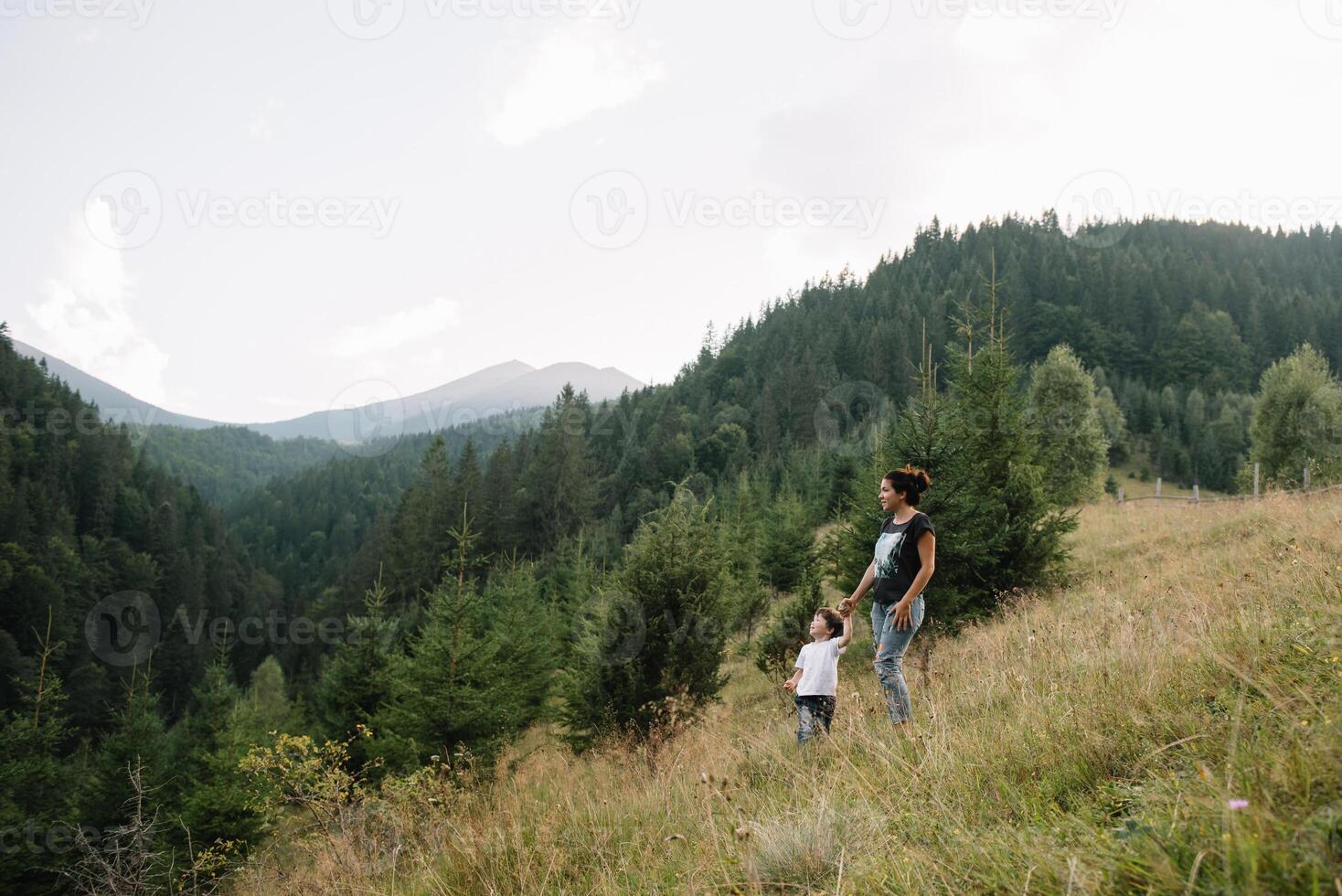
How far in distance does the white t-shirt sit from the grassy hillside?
0.23m

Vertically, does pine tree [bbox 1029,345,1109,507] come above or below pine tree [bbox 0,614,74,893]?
above

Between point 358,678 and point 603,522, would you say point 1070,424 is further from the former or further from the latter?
point 603,522

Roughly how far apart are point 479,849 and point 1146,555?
544 inches

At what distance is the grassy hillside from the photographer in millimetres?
1697

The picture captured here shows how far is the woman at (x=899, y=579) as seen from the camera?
4.91 meters

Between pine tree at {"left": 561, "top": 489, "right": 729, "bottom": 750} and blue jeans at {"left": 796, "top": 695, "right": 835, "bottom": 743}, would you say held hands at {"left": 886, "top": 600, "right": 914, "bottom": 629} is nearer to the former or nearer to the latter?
blue jeans at {"left": 796, "top": 695, "right": 835, "bottom": 743}

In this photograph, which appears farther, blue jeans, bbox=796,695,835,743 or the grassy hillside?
blue jeans, bbox=796,695,835,743

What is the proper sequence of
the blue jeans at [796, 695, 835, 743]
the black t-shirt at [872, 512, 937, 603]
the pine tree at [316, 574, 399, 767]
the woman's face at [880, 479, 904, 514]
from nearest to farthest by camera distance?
the black t-shirt at [872, 512, 937, 603]
the woman's face at [880, 479, 904, 514]
the blue jeans at [796, 695, 835, 743]
the pine tree at [316, 574, 399, 767]

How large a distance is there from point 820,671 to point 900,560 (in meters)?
1.58

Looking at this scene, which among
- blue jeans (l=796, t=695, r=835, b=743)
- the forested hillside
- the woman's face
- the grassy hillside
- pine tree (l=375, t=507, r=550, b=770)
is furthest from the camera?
pine tree (l=375, t=507, r=550, b=770)

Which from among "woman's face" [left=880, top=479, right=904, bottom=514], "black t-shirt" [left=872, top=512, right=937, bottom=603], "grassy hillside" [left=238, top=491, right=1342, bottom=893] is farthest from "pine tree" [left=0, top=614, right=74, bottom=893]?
"woman's face" [left=880, top=479, right=904, bottom=514]

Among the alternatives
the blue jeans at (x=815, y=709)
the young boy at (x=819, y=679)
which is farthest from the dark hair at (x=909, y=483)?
the blue jeans at (x=815, y=709)

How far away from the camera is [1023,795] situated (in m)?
2.66

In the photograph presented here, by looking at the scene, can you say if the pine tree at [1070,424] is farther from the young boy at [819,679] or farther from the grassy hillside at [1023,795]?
the grassy hillside at [1023,795]
